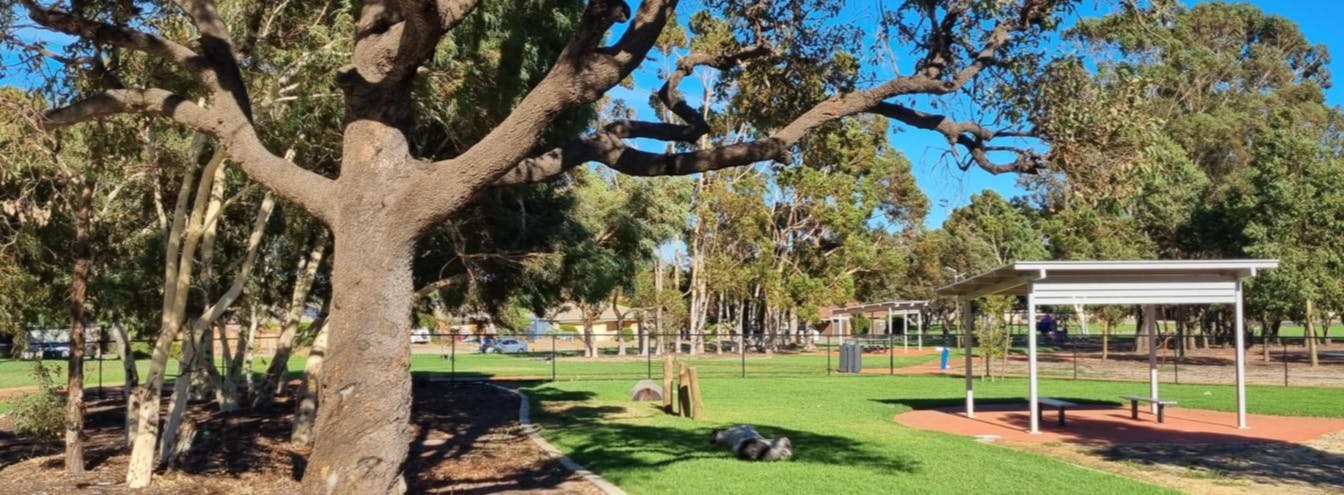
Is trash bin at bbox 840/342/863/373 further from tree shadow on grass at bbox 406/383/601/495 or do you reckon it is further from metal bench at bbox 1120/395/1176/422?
tree shadow on grass at bbox 406/383/601/495

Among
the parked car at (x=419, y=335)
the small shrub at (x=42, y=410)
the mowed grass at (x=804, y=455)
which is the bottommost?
the mowed grass at (x=804, y=455)

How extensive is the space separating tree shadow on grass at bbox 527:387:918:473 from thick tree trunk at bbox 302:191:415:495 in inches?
222

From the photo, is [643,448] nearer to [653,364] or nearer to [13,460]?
[13,460]

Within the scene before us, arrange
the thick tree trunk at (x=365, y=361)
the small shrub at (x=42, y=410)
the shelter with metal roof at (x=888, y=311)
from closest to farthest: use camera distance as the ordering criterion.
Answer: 1. the thick tree trunk at (x=365, y=361)
2. the small shrub at (x=42, y=410)
3. the shelter with metal roof at (x=888, y=311)

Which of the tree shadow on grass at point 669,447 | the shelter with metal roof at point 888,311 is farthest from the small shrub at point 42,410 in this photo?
the shelter with metal roof at point 888,311

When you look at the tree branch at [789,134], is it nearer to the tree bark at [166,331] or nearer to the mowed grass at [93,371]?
the tree bark at [166,331]

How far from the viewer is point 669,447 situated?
1420 centimetres

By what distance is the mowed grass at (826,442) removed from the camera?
36.5 feet

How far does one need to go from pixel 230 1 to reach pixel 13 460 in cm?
656

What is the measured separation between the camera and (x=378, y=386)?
255 inches

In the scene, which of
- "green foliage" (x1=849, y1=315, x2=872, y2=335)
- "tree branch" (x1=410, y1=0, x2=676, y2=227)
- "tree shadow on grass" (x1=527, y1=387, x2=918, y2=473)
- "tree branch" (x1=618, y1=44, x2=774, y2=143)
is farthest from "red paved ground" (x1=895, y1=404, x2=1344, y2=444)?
"green foliage" (x1=849, y1=315, x2=872, y2=335)

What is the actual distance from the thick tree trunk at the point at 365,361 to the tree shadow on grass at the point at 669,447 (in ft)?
18.5

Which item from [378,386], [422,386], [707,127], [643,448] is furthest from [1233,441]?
[422,386]

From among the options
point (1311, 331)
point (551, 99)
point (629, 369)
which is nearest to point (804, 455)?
point (551, 99)
